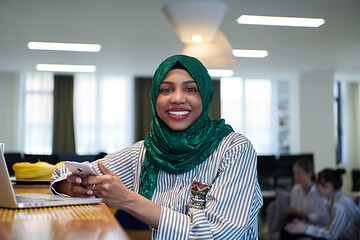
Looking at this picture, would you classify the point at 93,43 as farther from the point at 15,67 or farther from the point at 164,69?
the point at 164,69

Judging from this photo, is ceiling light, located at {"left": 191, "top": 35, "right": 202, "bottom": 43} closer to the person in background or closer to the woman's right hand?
the person in background

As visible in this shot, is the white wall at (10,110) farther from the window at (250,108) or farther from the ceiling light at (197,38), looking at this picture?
the ceiling light at (197,38)

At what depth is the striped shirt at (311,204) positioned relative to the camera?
347 centimetres

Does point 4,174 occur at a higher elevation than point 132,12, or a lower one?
lower

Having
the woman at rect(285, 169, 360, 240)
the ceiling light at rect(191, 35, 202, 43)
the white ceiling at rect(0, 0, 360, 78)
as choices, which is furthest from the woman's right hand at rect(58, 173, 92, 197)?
the white ceiling at rect(0, 0, 360, 78)

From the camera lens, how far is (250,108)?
10.4 metres

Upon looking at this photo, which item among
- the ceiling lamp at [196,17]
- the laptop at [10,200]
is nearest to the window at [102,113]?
the ceiling lamp at [196,17]

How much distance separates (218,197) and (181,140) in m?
0.24

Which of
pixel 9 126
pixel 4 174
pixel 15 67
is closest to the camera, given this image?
pixel 4 174

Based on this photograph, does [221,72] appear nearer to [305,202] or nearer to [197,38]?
[197,38]

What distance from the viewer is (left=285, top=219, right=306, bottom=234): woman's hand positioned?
3.44 metres

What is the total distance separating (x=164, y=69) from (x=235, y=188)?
467 millimetres

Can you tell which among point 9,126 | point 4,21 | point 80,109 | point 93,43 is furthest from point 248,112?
point 4,21

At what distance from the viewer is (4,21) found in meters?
5.50
